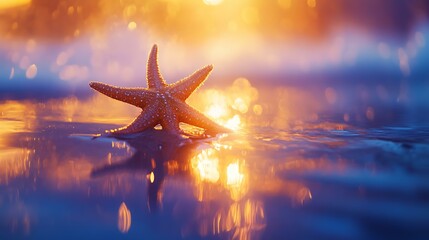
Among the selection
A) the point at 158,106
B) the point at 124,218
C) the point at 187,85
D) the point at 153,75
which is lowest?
the point at 124,218

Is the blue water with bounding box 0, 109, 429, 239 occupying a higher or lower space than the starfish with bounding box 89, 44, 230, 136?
lower

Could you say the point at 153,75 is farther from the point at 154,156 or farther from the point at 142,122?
the point at 154,156

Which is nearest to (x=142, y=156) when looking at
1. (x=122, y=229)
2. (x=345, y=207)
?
(x=122, y=229)

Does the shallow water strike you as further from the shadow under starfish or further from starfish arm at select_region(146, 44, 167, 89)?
starfish arm at select_region(146, 44, 167, 89)

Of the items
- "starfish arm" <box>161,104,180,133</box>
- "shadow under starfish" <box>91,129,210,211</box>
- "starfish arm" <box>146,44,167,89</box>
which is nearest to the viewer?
"shadow under starfish" <box>91,129,210,211</box>

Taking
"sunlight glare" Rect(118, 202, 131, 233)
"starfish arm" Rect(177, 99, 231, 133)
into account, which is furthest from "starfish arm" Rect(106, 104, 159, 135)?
"sunlight glare" Rect(118, 202, 131, 233)

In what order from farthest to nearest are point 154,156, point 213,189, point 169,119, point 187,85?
point 187,85 < point 169,119 < point 154,156 < point 213,189

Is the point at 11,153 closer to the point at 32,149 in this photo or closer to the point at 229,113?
the point at 32,149

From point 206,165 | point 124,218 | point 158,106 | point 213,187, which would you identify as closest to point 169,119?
point 158,106

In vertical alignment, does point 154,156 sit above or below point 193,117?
below
